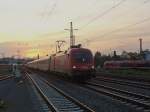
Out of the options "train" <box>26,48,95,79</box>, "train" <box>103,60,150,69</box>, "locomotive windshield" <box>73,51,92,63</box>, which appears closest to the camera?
"train" <box>26,48,95,79</box>

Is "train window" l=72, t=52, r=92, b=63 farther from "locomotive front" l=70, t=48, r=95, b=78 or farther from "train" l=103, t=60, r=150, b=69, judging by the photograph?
"train" l=103, t=60, r=150, b=69

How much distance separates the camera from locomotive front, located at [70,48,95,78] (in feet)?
123

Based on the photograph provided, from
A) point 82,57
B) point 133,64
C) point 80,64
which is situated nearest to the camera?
point 80,64

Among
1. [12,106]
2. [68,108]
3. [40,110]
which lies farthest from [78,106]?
[12,106]

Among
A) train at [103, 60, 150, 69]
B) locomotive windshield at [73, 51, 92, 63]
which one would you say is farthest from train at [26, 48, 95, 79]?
train at [103, 60, 150, 69]

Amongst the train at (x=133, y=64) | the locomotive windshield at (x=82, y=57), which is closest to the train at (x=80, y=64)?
the locomotive windshield at (x=82, y=57)

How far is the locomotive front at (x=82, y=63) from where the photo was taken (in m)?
37.5

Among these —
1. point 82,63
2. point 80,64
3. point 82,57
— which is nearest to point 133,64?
point 82,57

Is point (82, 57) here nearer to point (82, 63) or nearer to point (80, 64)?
point (82, 63)

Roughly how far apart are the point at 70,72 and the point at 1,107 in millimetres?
19402

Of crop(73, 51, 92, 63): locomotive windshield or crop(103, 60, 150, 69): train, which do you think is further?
crop(103, 60, 150, 69): train

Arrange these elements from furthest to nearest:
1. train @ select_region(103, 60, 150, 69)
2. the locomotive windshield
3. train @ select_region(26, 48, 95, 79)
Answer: train @ select_region(103, 60, 150, 69) < the locomotive windshield < train @ select_region(26, 48, 95, 79)

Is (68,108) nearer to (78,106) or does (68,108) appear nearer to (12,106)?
(78,106)

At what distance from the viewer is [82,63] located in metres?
38.1
